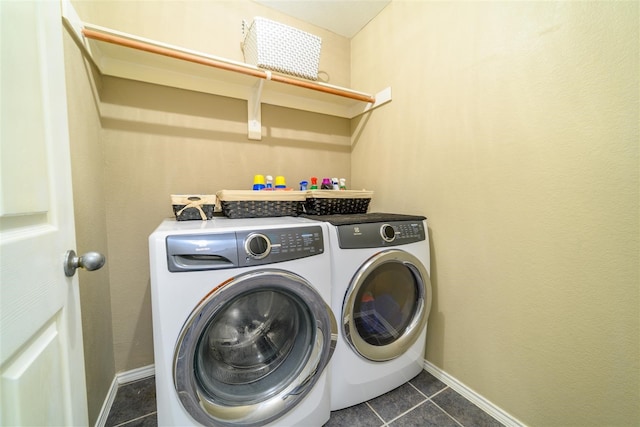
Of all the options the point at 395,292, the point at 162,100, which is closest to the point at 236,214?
the point at 162,100

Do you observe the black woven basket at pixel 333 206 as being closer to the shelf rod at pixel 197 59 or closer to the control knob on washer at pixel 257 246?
the control knob on washer at pixel 257 246

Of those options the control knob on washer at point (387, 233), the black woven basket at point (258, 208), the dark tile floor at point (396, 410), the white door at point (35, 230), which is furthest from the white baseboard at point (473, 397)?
the white door at point (35, 230)

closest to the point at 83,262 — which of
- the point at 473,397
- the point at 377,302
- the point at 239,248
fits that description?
the point at 239,248

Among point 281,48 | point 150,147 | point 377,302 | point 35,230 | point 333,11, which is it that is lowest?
point 377,302

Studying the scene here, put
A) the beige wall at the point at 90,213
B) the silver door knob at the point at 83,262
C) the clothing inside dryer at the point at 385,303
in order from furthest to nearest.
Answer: the clothing inside dryer at the point at 385,303
the beige wall at the point at 90,213
the silver door knob at the point at 83,262

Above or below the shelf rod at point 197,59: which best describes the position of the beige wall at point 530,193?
below

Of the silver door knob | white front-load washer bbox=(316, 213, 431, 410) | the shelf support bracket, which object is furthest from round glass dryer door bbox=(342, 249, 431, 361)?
the shelf support bracket

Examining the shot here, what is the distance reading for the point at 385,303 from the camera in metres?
1.23

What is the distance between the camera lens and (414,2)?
137 cm

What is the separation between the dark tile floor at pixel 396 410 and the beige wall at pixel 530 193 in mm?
111

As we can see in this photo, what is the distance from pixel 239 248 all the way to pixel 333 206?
0.70m

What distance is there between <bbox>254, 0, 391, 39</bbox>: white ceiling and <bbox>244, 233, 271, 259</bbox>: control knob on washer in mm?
1568

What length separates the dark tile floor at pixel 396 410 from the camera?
107 centimetres

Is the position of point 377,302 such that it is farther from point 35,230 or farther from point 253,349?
point 35,230
